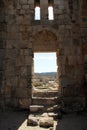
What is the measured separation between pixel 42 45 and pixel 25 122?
3842 millimetres

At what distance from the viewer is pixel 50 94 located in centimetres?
1131

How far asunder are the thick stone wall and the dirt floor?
735 mm

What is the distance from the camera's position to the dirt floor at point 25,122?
8493 millimetres

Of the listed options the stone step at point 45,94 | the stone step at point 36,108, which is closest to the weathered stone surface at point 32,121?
the stone step at point 36,108

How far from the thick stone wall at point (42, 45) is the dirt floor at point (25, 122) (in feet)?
2.41

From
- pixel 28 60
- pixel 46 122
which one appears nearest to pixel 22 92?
pixel 28 60

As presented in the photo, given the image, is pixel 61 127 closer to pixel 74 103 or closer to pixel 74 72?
pixel 74 103

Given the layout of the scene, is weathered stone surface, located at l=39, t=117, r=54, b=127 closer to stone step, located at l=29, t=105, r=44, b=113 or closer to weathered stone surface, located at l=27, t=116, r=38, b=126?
weathered stone surface, located at l=27, t=116, r=38, b=126

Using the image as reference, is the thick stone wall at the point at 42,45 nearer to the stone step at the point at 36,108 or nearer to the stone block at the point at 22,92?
the stone block at the point at 22,92

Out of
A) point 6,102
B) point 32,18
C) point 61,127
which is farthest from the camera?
point 32,18

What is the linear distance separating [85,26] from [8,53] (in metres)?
3.72

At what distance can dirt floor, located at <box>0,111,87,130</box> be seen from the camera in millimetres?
8493

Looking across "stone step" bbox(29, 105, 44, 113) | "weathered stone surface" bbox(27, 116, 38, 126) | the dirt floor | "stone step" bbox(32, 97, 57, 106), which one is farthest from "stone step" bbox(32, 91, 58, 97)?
"weathered stone surface" bbox(27, 116, 38, 126)

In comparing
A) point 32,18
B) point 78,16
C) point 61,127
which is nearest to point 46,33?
point 32,18
